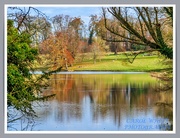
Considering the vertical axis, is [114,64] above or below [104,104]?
above

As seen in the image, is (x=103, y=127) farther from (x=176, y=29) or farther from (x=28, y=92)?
(x=176, y=29)

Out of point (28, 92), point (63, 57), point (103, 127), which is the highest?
point (63, 57)

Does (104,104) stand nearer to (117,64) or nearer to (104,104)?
(104,104)

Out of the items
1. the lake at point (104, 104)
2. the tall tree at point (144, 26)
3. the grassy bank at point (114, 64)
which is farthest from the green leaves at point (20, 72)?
the tall tree at point (144, 26)

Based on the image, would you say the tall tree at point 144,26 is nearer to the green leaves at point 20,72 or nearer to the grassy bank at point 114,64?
the grassy bank at point 114,64

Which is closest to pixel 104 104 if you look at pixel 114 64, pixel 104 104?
pixel 104 104

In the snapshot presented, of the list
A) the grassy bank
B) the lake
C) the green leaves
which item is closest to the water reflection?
the lake

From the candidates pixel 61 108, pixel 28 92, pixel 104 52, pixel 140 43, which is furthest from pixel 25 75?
pixel 140 43

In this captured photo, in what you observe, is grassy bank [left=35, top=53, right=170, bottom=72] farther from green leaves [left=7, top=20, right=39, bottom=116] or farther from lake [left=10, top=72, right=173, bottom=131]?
green leaves [left=7, top=20, right=39, bottom=116]
